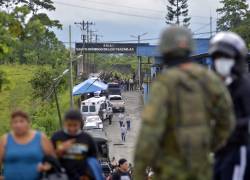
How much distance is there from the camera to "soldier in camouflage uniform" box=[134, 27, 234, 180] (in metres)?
3.76

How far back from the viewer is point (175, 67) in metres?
3.88

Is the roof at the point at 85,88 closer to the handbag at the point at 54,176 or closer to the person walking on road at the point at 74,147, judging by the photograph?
the person walking on road at the point at 74,147

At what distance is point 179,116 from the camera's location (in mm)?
3809

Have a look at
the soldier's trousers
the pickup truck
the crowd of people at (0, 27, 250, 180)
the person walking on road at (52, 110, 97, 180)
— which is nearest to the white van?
the pickup truck

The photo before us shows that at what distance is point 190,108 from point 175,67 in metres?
0.28

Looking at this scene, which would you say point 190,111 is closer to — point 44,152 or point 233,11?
point 44,152

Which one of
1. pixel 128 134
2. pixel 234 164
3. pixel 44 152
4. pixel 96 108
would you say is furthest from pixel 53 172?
pixel 96 108

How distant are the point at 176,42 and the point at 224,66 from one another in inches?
32.5

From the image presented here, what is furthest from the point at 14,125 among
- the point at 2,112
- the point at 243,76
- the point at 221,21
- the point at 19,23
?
the point at 221,21

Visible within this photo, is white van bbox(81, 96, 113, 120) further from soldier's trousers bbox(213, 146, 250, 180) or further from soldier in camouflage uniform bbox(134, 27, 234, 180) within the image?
soldier in camouflage uniform bbox(134, 27, 234, 180)

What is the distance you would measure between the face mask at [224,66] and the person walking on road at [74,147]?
5.27ft

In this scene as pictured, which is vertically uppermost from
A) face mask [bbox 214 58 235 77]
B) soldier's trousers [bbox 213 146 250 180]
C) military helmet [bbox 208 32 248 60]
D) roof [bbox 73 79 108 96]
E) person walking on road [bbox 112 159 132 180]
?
military helmet [bbox 208 32 248 60]

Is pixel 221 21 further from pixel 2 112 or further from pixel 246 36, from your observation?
pixel 2 112

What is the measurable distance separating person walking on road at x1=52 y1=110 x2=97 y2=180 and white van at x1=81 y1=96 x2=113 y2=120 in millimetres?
37333
